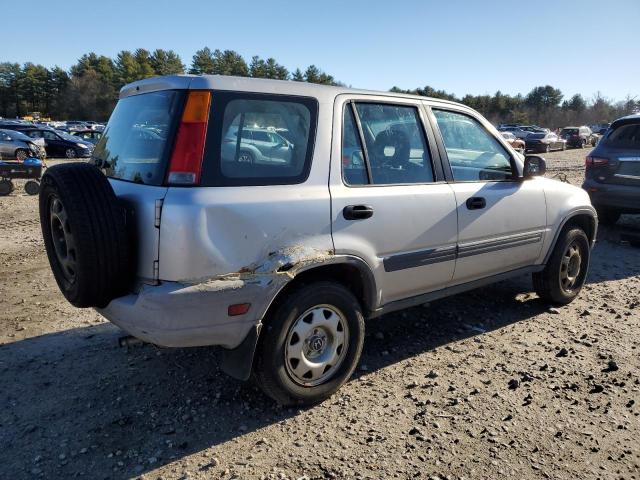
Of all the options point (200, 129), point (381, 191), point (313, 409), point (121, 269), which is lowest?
point (313, 409)

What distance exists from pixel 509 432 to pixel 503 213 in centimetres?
181

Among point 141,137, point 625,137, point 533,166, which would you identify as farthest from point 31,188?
point 625,137

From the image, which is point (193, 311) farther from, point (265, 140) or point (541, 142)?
point (541, 142)

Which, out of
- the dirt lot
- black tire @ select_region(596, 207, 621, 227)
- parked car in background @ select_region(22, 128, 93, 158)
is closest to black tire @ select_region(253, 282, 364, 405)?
the dirt lot

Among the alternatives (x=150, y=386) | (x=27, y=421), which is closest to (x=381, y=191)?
(x=150, y=386)

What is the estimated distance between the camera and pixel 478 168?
13.4ft

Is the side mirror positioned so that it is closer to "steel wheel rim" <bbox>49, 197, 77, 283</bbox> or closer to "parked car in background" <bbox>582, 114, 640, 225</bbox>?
"steel wheel rim" <bbox>49, 197, 77, 283</bbox>

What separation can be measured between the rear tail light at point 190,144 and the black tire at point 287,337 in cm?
91

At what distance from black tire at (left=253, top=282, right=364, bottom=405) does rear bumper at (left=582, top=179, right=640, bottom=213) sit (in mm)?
5871

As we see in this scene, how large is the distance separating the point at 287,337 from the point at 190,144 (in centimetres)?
122

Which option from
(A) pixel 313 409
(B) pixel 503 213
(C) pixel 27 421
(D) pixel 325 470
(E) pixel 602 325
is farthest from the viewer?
(E) pixel 602 325

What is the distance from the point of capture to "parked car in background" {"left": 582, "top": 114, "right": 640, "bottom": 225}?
23.7 ft

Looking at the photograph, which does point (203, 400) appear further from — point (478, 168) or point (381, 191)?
point (478, 168)

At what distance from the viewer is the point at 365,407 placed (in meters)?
3.16
